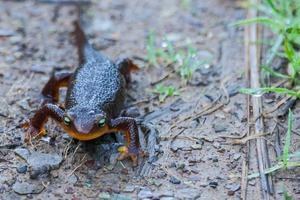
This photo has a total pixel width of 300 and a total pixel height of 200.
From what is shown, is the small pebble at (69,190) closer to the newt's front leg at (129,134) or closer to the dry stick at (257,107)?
the newt's front leg at (129,134)

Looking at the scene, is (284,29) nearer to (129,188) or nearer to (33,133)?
(129,188)

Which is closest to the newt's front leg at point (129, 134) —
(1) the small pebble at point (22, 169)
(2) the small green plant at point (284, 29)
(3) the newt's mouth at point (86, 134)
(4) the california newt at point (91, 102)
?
(4) the california newt at point (91, 102)

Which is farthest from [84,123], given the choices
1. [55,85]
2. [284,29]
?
[284,29]

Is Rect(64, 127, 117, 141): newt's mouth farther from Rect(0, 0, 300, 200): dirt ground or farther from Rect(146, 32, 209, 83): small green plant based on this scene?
Rect(146, 32, 209, 83): small green plant

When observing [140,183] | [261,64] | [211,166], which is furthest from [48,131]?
[261,64]

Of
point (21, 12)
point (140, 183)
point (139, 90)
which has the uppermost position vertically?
point (21, 12)

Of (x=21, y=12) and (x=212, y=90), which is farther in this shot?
A: (x=21, y=12)

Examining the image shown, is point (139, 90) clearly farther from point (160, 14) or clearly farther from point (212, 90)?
point (160, 14)
